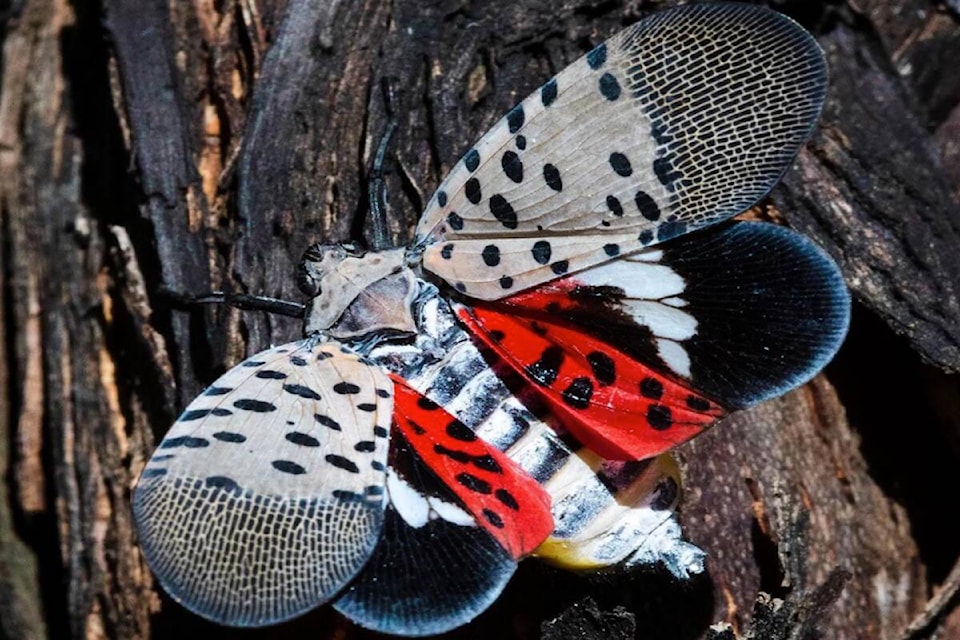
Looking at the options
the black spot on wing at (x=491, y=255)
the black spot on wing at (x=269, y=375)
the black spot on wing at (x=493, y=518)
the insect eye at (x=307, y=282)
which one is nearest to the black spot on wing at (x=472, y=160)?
the black spot on wing at (x=491, y=255)

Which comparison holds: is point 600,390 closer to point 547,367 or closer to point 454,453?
point 547,367

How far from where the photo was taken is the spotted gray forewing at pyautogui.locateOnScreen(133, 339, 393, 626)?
70.6 inches

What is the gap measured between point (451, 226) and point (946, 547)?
125 cm

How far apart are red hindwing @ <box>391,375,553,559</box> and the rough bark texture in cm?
22

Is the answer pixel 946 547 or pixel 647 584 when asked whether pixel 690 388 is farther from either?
pixel 946 547

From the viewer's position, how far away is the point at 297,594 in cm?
179

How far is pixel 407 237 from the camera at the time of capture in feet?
8.00

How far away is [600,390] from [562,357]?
8 cm

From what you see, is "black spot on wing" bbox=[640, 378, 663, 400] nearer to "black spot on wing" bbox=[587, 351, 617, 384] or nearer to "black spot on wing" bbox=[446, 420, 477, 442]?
"black spot on wing" bbox=[587, 351, 617, 384]

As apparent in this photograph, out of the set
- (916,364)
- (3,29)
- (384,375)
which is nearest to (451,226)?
(384,375)

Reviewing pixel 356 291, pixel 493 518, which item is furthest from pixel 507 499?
pixel 356 291

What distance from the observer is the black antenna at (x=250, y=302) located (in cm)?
229

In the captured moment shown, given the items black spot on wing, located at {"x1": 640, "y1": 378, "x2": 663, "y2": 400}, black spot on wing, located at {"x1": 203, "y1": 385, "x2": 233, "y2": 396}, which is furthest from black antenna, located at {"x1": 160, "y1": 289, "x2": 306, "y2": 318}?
black spot on wing, located at {"x1": 640, "y1": 378, "x2": 663, "y2": 400}

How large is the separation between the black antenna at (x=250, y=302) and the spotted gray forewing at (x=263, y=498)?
0.32 meters
